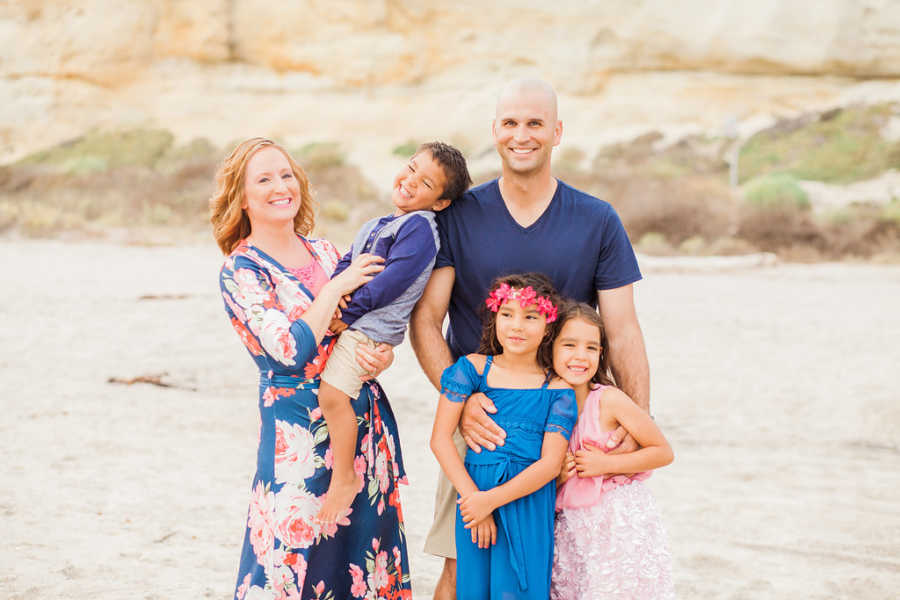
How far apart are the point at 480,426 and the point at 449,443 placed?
103mm

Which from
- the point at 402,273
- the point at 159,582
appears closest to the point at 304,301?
the point at 402,273

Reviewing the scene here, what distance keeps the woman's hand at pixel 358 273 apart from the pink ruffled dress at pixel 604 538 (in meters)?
0.75

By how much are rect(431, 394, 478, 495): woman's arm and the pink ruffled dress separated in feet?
1.07

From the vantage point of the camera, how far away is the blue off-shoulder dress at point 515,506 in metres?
2.65

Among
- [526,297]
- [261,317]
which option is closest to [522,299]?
[526,297]

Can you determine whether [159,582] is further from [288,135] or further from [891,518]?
[288,135]

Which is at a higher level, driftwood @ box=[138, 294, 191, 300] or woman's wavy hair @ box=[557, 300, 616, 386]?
driftwood @ box=[138, 294, 191, 300]

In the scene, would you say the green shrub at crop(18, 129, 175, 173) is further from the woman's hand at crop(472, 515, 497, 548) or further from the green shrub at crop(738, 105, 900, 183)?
the woman's hand at crop(472, 515, 497, 548)

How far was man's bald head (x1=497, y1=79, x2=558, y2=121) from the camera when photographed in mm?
2893

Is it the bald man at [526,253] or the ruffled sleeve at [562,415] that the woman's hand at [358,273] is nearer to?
the bald man at [526,253]

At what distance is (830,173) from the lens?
19.0 m

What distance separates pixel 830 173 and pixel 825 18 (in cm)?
786

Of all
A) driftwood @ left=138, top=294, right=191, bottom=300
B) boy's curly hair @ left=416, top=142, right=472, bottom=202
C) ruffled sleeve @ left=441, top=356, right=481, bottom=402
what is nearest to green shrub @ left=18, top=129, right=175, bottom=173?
driftwood @ left=138, top=294, right=191, bottom=300

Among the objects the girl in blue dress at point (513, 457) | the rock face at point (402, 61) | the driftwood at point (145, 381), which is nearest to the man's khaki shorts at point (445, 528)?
the girl in blue dress at point (513, 457)
